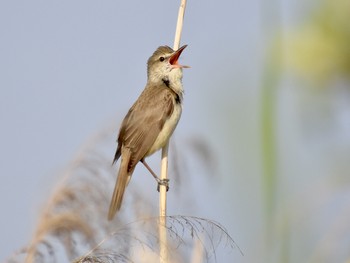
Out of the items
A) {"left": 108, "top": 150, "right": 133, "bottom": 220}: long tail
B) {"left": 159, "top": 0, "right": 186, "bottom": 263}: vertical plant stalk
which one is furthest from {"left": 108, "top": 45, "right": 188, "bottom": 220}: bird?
{"left": 159, "top": 0, "right": 186, "bottom": 263}: vertical plant stalk

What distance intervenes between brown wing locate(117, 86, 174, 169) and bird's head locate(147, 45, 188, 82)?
16cm

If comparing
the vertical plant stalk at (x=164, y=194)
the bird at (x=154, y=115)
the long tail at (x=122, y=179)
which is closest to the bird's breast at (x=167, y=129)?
the bird at (x=154, y=115)

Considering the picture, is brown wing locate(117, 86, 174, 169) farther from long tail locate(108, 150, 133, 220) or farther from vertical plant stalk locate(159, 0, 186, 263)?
vertical plant stalk locate(159, 0, 186, 263)

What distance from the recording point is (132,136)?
440cm

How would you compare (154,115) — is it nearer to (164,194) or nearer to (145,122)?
(145,122)

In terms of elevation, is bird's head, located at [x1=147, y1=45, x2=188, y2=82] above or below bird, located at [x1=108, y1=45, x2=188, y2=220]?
above

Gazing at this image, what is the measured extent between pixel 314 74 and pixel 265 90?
0.27 metres

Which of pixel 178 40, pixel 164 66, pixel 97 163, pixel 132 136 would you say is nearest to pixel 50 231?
pixel 97 163

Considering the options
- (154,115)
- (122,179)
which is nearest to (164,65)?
(154,115)

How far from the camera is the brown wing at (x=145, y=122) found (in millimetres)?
4352

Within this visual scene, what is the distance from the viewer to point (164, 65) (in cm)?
473

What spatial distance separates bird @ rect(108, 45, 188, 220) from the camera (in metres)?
4.29

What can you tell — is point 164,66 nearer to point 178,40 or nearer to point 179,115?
point 179,115

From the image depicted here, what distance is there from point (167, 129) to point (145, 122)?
23 centimetres
